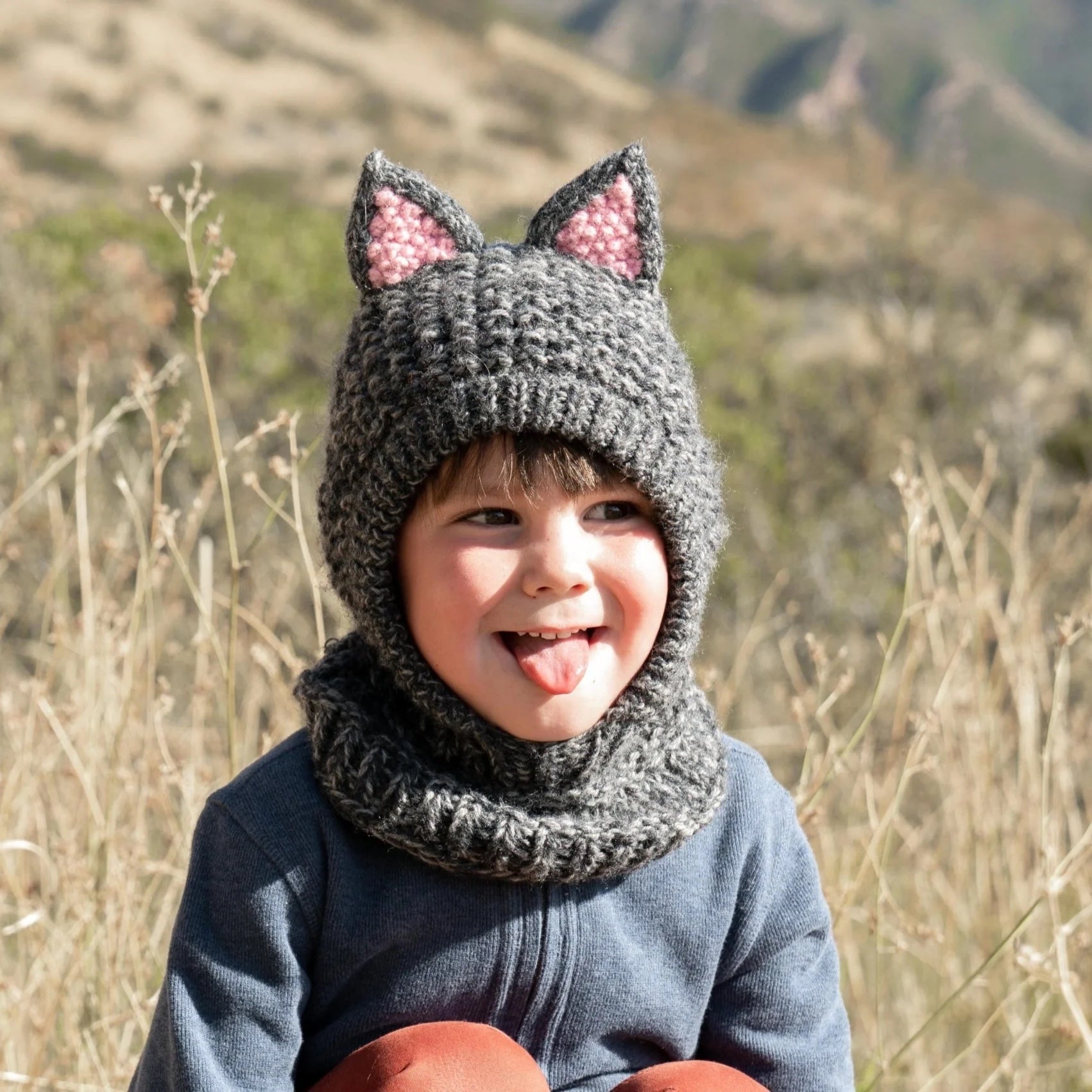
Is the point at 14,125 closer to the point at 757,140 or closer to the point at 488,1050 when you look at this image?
the point at 757,140

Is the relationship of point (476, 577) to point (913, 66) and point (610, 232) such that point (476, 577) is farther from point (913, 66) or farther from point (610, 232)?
point (913, 66)

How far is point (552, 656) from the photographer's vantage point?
1.50 m

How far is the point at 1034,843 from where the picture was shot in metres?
2.66

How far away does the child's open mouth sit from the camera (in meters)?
1.49

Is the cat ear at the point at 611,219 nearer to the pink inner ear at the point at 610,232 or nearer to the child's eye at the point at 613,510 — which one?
the pink inner ear at the point at 610,232

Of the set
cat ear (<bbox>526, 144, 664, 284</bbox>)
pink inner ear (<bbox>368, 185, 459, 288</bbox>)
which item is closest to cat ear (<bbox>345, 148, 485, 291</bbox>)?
pink inner ear (<bbox>368, 185, 459, 288</bbox>)

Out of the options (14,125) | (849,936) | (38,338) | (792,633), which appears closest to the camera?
(849,936)

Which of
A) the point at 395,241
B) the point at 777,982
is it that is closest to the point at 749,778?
the point at 777,982

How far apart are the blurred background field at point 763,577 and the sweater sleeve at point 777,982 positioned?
22 cm

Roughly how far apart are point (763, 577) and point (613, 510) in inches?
129

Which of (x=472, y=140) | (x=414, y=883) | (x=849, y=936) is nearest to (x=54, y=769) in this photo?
(x=414, y=883)

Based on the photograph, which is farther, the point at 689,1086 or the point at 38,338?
the point at 38,338

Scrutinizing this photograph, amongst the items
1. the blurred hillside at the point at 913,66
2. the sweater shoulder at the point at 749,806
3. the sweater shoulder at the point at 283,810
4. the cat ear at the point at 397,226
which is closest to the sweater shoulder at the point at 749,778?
the sweater shoulder at the point at 749,806

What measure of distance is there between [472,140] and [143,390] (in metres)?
19.2
